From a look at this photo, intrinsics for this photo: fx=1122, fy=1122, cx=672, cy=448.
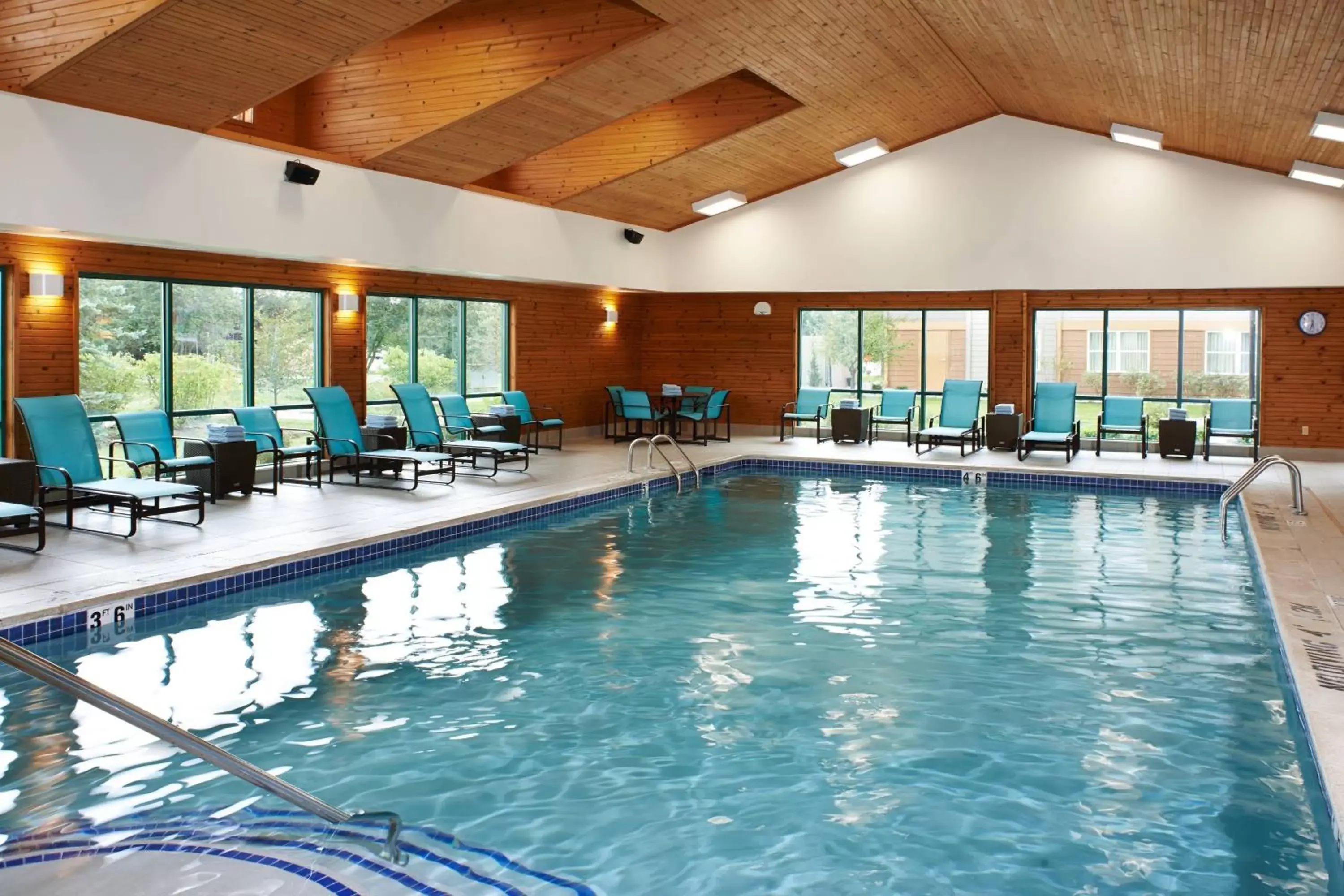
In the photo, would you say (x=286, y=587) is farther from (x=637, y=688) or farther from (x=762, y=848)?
(x=762, y=848)

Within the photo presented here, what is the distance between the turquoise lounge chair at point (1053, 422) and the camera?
43.5 ft

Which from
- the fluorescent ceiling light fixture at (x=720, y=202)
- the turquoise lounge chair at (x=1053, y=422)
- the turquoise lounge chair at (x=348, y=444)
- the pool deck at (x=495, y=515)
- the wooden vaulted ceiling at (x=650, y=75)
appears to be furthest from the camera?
the fluorescent ceiling light fixture at (x=720, y=202)

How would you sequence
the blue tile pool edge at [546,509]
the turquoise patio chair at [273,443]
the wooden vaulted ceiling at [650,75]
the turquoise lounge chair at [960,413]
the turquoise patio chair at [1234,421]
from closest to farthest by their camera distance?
the blue tile pool edge at [546,509] < the wooden vaulted ceiling at [650,75] < the turquoise patio chair at [273,443] < the turquoise patio chair at [1234,421] < the turquoise lounge chair at [960,413]

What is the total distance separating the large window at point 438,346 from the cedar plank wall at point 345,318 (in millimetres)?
164

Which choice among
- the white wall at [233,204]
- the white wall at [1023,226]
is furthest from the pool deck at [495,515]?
the white wall at [1023,226]

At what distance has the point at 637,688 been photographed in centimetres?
504

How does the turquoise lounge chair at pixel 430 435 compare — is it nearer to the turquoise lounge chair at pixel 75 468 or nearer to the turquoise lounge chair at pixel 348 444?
the turquoise lounge chair at pixel 348 444

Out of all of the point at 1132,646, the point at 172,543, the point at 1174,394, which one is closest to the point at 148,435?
the point at 172,543

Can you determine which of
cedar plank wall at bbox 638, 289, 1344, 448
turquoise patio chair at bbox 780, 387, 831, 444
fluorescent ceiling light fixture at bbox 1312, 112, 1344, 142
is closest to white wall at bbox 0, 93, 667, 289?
cedar plank wall at bbox 638, 289, 1344, 448

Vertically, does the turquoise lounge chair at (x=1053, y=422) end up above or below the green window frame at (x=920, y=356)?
below

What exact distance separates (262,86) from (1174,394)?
1142 cm

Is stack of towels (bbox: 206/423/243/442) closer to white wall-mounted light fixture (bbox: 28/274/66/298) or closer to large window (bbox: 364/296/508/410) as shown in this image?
white wall-mounted light fixture (bbox: 28/274/66/298)

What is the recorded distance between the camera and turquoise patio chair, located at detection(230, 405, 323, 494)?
993cm

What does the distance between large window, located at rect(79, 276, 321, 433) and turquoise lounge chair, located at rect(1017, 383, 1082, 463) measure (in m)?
8.17
